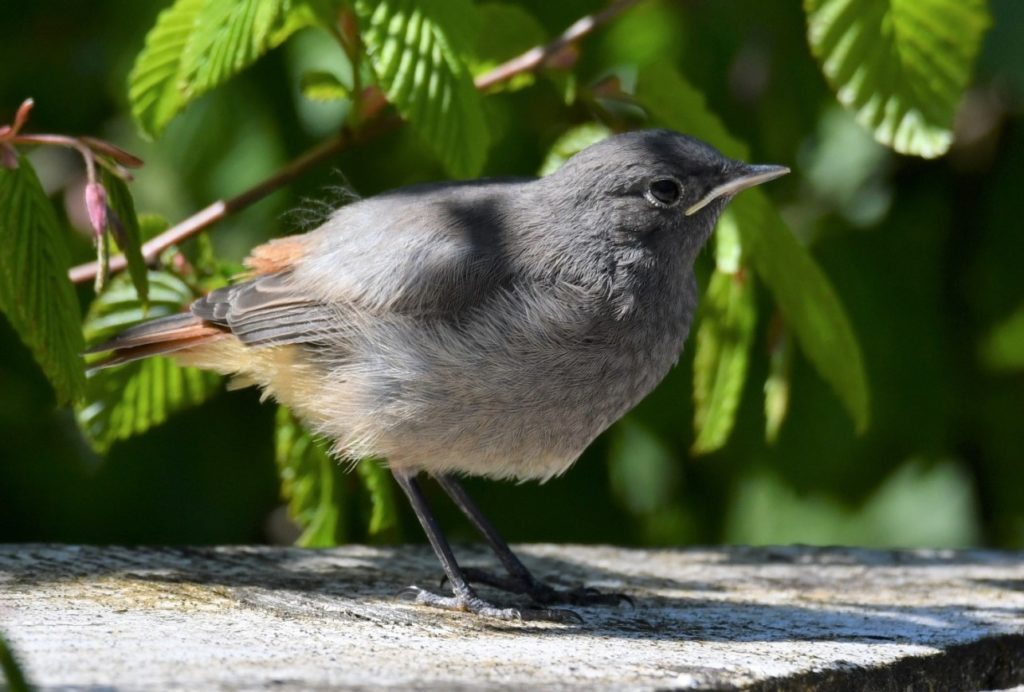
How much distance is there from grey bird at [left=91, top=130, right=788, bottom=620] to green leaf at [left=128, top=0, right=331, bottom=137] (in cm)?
57

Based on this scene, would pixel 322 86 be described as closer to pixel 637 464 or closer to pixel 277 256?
pixel 277 256

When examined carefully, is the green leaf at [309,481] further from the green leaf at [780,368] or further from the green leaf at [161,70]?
the green leaf at [780,368]

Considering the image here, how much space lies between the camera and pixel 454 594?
11.7ft

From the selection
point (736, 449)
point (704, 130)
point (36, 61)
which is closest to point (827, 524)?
point (736, 449)

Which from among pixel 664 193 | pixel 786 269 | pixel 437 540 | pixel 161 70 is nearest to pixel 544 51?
pixel 664 193

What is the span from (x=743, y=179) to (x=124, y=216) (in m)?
1.56

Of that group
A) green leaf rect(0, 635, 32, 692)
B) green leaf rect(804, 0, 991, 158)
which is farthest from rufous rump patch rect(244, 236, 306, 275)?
green leaf rect(0, 635, 32, 692)

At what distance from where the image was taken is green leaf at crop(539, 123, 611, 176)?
3818mm

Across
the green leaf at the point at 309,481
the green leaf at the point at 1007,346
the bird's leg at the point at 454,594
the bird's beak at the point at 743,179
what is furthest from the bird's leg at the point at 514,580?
the green leaf at the point at 1007,346

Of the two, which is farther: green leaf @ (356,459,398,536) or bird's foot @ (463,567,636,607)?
green leaf @ (356,459,398,536)

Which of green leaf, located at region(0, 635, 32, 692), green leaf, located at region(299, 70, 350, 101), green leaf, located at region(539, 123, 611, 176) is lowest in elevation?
green leaf, located at region(0, 635, 32, 692)

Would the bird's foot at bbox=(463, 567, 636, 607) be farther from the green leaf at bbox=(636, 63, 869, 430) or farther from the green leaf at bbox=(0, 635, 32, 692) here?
the green leaf at bbox=(0, 635, 32, 692)

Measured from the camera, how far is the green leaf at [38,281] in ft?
9.43

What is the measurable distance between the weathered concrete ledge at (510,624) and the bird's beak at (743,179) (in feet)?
3.52
